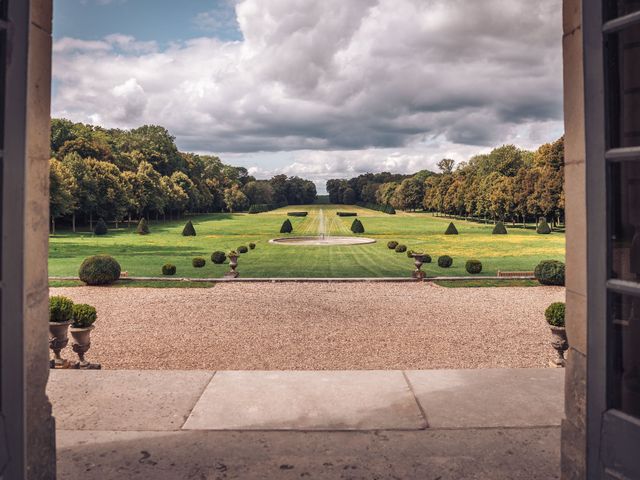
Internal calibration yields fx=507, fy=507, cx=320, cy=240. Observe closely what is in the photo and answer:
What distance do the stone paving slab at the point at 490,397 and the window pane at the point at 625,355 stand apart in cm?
170

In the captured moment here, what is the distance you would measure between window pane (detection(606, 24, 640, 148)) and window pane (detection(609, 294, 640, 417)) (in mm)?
844

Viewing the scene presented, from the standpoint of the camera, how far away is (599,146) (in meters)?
2.64

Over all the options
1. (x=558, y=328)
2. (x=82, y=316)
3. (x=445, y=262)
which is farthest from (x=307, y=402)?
(x=445, y=262)

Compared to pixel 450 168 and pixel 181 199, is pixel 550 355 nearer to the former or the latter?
pixel 181 199

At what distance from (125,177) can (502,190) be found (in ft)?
153

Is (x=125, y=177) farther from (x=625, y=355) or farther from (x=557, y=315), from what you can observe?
(x=625, y=355)

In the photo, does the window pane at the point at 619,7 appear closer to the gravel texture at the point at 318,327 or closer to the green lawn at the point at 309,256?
the gravel texture at the point at 318,327

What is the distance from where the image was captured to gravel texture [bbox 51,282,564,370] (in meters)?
10.4

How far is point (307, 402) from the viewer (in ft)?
16.1

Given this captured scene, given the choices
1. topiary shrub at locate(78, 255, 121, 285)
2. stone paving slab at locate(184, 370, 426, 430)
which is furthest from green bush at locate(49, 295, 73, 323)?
topiary shrub at locate(78, 255, 121, 285)

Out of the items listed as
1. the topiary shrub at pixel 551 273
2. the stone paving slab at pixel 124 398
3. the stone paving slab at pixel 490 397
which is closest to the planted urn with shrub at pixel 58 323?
the stone paving slab at pixel 124 398

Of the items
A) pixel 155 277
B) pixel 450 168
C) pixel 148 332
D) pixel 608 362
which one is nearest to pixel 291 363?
pixel 148 332

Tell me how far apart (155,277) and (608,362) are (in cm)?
2086

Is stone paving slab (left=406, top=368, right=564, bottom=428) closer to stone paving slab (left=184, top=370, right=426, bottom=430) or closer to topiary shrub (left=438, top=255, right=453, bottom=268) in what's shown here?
stone paving slab (left=184, top=370, right=426, bottom=430)
